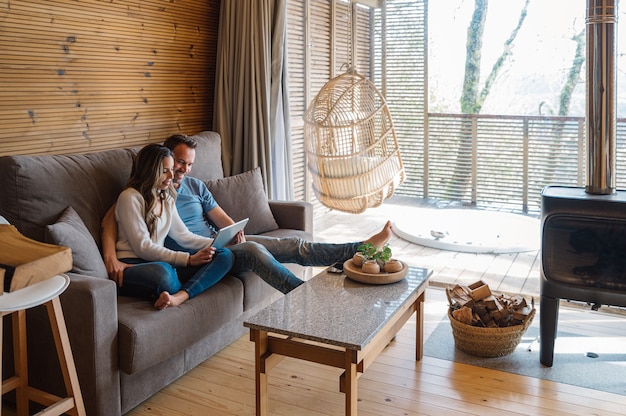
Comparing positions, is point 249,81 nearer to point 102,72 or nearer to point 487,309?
point 102,72

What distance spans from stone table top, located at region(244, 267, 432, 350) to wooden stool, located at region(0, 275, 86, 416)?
627 millimetres

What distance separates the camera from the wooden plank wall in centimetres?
285

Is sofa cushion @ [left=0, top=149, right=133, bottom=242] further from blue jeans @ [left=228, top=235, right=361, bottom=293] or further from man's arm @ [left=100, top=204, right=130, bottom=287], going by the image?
blue jeans @ [left=228, top=235, right=361, bottom=293]

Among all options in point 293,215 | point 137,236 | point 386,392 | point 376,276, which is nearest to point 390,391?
point 386,392

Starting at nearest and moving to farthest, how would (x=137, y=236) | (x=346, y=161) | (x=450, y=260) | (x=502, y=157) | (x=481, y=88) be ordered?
(x=137, y=236), (x=346, y=161), (x=450, y=260), (x=502, y=157), (x=481, y=88)

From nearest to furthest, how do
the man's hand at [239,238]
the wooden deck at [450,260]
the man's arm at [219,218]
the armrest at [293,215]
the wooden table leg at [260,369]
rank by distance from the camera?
1. the wooden table leg at [260,369]
2. the man's hand at [239,238]
3. the man's arm at [219,218]
4. the armrest at [293,215]
5. the wooden deck at [450,260]

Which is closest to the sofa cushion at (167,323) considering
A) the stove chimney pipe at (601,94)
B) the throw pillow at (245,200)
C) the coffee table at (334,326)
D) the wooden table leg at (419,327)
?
the coffee table at (334,326)

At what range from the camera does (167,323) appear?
8.02ft

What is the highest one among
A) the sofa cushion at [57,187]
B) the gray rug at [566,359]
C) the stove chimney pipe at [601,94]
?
the stove chimney pipe at [601,94]

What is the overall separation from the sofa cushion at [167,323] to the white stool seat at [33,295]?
403 millimetres

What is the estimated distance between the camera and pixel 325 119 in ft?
14.1

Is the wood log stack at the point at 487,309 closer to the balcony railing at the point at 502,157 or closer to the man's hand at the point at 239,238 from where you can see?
the man's hand at the point at 239,238

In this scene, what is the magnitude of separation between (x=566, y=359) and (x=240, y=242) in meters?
1.67

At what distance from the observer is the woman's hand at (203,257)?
2.83 meters
